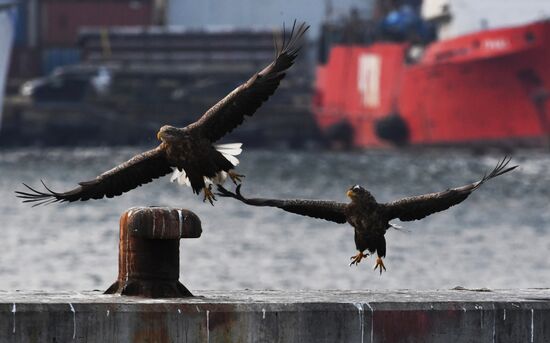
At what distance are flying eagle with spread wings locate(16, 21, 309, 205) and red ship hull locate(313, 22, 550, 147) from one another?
2257 inches

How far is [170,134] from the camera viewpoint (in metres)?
13.1

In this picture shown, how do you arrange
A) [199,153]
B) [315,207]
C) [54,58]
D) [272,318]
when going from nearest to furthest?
[272,318]
[315,207]
[199,153]
[54,58]

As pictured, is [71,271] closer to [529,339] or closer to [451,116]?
[529,339]

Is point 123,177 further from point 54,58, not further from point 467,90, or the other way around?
point 54,58

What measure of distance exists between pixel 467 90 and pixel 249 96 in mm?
60592

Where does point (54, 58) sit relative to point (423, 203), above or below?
above

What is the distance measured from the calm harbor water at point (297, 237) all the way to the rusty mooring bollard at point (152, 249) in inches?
615

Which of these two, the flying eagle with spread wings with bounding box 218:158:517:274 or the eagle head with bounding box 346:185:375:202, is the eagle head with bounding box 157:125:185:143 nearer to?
the flying eagle with spread wings with bounding box 218:158:517:274

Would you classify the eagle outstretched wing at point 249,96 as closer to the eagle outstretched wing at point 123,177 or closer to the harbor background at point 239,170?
the eagle outstretched wing at point 123,177

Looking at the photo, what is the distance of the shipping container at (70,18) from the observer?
114 meters

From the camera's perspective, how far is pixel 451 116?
7581cm

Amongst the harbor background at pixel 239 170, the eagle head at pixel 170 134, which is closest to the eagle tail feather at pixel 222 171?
the eagle head at pixel 170 134

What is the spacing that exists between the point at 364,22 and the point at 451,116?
22325 mm

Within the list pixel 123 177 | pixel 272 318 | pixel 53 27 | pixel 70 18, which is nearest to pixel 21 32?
pixel 53 27
